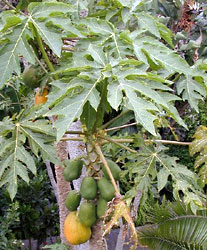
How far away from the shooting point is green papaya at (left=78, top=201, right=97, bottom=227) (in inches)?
49.1

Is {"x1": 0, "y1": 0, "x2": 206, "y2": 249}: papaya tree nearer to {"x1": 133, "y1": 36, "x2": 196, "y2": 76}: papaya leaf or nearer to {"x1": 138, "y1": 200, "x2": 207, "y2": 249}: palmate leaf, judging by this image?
{"x1": 133, "y1": 36, "x2": 196, "y2": 76}: papaya leaf

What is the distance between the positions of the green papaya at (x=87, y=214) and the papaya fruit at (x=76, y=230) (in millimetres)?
28

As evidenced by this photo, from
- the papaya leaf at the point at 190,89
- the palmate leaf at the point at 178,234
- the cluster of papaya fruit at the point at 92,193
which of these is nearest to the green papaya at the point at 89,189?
the cluster of papaya fruit at the point at 92,193

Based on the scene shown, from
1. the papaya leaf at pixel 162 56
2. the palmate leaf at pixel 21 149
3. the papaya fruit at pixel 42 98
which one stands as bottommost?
the palmate leaf at pixel 21 149

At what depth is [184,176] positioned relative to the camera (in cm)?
136

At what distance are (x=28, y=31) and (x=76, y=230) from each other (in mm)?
673

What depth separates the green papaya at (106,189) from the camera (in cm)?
118

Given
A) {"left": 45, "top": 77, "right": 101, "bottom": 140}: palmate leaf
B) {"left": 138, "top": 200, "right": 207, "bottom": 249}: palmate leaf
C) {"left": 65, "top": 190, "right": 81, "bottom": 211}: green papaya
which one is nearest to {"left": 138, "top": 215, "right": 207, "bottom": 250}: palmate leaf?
{"left": 138, "top": 200, "right": 207, "bottom": 249}: palmate leaf

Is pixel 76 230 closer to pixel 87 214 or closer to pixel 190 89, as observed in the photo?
pixel 87 214

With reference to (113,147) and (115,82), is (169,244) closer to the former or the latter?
(113,147)

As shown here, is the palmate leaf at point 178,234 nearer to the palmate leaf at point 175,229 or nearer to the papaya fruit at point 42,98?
the palmate leaf at point 175,229

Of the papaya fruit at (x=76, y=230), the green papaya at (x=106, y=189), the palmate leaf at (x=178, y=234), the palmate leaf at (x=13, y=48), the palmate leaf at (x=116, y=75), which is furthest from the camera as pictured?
the palmate leaf at (x=178, y=234)

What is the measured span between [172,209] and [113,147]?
105 cm

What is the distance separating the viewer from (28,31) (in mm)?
1078
